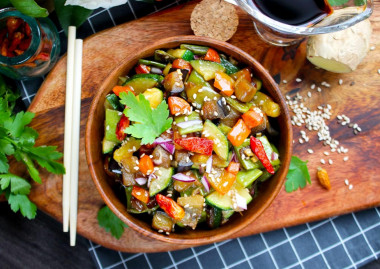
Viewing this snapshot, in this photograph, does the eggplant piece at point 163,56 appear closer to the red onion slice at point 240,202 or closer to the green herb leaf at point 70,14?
the green herb leaf at point 70,14

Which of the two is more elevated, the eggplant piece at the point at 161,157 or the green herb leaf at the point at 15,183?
the eggplant piece at the point at 161,157

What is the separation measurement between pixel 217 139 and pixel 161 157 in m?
0.30

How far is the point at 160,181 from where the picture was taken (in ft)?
6.69

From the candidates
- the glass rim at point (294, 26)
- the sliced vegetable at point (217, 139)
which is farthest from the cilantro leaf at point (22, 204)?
the glass rim at point (294, 26)

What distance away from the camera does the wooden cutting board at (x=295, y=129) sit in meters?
2.59

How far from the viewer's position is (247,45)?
260cm

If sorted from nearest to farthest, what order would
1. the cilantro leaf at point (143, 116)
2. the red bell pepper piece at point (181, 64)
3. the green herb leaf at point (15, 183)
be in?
the cilantro leaf at point (143, 116) → the red bell pepper piece at point (181, 64) → the green herb leaf at point (15, 183)

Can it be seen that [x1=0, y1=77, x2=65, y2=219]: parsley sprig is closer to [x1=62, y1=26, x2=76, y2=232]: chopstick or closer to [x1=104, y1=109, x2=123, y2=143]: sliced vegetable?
[x1=62, y1=26, x2=76, y2=232]: chopstick

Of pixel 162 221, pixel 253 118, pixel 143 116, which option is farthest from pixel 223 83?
pixel 162 221

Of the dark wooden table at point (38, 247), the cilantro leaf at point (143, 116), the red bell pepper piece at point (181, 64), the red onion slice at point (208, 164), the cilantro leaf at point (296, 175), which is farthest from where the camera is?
the dark wooden table at point (38, 247)

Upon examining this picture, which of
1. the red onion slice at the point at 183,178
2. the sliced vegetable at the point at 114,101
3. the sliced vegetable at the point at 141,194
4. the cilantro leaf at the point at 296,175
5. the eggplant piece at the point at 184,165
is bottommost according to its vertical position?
the cilantro leaf at the point at 296,175

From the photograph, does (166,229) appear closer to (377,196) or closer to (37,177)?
(37,177)

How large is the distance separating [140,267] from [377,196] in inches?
67.8

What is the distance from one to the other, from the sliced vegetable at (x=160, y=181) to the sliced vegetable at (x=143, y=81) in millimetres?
441
